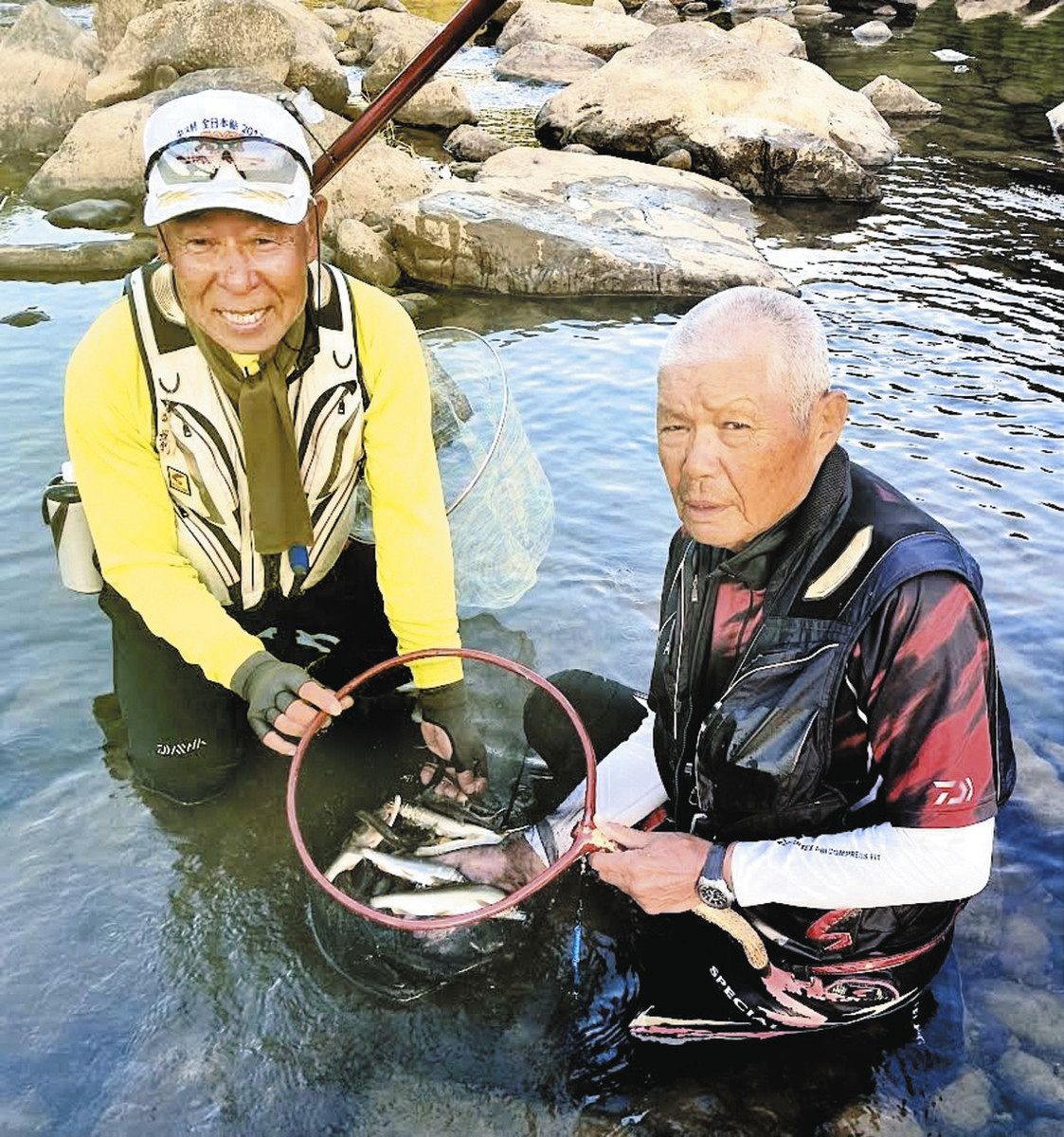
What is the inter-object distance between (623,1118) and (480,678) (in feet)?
8.41

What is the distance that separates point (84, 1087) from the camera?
3.70 metres

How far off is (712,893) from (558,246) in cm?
985

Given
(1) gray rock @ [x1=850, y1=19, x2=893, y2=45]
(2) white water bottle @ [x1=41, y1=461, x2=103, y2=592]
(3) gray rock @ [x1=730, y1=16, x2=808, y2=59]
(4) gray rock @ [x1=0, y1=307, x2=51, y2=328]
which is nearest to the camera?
(2) white water bottle @ [x1=41, y1=461, x2=103, y2=592]

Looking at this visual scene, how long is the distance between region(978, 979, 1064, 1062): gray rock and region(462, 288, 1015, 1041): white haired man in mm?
735

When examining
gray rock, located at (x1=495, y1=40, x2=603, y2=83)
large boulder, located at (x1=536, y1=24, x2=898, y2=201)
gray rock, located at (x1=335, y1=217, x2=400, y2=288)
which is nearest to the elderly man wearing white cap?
gray rock, located at (x1=335, y1=217, x2=400, y2=288)

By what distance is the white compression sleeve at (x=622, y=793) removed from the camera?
397cm

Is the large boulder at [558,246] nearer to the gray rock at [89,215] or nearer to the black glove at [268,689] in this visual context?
the gray rock at [89,215]

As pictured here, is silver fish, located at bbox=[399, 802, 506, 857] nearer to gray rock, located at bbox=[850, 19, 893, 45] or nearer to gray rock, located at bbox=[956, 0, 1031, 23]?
gray rock, located at bbox=[850, 19, 893, 45]

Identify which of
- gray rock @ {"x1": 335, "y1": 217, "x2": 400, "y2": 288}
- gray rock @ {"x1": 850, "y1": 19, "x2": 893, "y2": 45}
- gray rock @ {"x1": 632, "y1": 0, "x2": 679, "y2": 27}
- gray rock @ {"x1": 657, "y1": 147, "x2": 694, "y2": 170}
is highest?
gray rock @ {"x1": 632, "y1": 0, "x2": 679, "y2": 27}

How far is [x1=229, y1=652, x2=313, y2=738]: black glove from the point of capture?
3891 mm

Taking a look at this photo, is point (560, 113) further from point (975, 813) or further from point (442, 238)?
point (975, 813)

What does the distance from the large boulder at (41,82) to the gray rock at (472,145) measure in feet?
20.2

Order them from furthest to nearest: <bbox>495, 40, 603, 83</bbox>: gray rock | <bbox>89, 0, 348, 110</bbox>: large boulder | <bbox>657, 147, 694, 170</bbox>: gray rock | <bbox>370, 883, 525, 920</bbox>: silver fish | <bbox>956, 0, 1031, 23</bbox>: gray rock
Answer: <bbox>956, 0, 1031, 23</bbox>: gray rock → <bbox>495, 40, 603, 83</bbox>: gray rock → <bbox>657, 147, 694, 170</bbox>: gray rock → <bbox>89, 0, 348, 110</bbox>: large boulder → <bbox>370, 883, 525, 920</bbox>: silver fish

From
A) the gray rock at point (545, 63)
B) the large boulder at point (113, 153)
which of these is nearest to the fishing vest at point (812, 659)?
the large boulder at point (113, 153)
